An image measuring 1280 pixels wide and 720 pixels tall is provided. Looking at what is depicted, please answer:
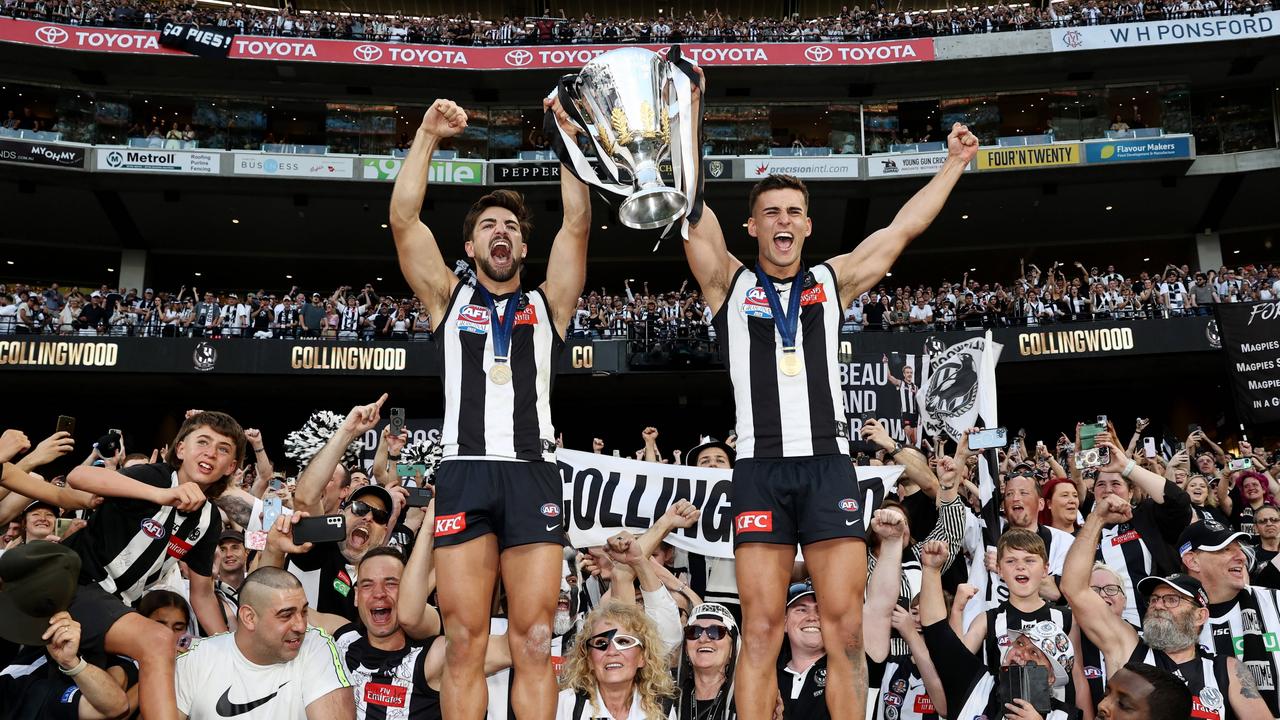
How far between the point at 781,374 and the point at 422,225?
72.6 inches

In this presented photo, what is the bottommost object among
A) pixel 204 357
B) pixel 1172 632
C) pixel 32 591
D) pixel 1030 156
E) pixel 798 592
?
pixel 1172 632

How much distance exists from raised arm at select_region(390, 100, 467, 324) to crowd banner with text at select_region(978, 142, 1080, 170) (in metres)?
26.3

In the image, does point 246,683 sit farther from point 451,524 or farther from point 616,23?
point 616,23

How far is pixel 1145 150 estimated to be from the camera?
2884 cm

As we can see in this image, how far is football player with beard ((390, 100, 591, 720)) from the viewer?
445 centimetres

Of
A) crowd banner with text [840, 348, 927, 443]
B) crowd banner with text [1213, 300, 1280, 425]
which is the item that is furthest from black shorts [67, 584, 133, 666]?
crowd banner with text [1213, 300, 1280, 425]

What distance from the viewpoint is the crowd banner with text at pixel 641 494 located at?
7.82 m

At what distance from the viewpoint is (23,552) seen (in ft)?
15.7

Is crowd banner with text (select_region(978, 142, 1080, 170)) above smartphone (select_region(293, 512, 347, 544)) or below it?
above

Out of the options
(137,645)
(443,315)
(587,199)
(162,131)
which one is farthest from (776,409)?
(162,131)

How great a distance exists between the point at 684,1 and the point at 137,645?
118 feet

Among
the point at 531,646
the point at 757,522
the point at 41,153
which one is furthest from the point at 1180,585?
the point at 41,153

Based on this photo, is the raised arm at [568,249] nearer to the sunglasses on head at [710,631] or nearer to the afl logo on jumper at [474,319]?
the afl logo on jumper at [474,319]

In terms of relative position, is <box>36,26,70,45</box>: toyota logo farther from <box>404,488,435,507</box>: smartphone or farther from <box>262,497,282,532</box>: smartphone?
<box>262,497,282,532</box>: smartphone
